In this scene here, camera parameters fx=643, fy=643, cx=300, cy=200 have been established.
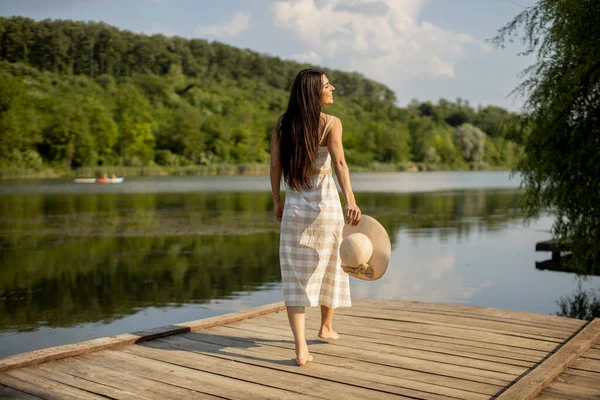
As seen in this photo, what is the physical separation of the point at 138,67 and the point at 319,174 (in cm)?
10289

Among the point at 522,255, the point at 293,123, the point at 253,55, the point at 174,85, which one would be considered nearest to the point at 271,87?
the point at 253,55

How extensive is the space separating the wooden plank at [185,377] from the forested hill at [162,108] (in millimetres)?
68234

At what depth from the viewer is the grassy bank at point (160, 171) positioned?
6681 cm

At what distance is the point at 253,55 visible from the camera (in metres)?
119

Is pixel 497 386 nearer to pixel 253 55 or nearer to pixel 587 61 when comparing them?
pixel 587 61

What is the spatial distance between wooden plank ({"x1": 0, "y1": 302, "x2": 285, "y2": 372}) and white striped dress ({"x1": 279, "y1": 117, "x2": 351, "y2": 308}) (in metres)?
1.16

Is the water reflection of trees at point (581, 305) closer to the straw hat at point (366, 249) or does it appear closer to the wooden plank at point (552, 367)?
the wooden plank at point (552, 367)

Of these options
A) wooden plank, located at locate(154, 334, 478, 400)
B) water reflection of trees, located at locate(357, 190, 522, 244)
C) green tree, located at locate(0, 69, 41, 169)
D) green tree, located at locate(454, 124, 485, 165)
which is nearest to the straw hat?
wooden plank, located at locate(154, 334, 478, 400)

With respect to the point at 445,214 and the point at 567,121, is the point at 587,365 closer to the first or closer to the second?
the point at 567,121

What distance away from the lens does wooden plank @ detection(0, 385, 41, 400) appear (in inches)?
135

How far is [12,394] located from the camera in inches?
138

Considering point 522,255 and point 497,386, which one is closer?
point 497,386

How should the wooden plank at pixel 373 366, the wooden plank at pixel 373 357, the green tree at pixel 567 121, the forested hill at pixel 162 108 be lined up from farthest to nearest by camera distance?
1. the forested hill at pixel 162 108
2. the green tree at pixel 567 121
3. the wooden plank at pixel 373 357
4. the wooden plank at pixel 373 366

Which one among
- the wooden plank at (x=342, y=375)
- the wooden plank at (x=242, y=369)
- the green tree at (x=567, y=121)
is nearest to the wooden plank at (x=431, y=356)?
the wooden plank at (x=342, y=375)
